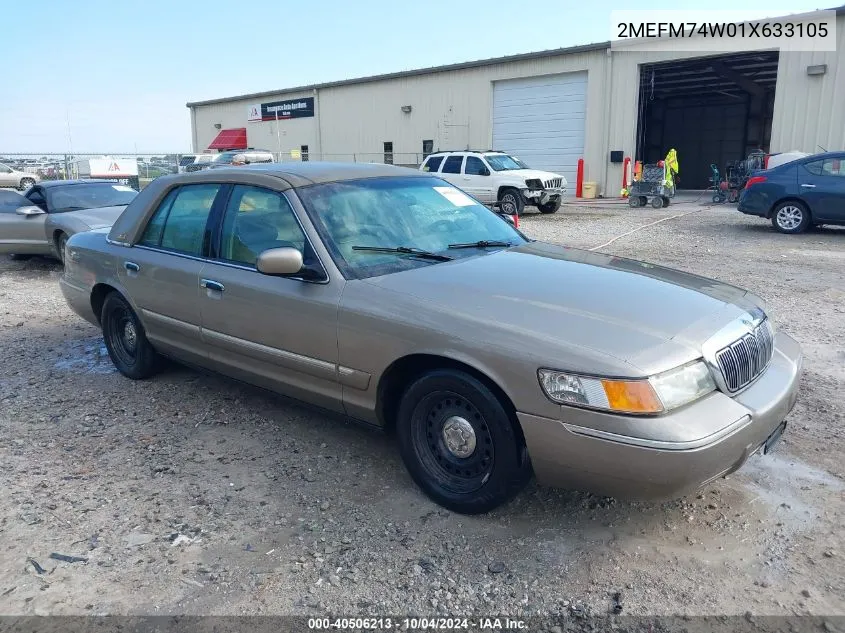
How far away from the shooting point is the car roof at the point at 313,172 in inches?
159

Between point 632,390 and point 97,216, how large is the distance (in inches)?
381

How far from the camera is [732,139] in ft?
107

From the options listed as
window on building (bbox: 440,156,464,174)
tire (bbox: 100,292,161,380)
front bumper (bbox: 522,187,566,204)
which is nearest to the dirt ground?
tire (bbox: 100,292,161,380)

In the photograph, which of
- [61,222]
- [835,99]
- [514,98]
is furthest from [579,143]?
[61,222]

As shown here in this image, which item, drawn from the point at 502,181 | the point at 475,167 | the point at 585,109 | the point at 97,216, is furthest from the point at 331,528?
the point at 585,109

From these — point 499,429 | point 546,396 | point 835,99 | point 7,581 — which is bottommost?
point 7,581

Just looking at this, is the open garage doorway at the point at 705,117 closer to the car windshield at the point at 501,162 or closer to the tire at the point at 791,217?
the car windshield at the point at 501,162

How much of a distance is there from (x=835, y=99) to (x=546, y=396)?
21401 mm

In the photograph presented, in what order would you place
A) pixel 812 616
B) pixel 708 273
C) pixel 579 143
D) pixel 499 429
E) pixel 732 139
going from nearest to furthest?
pixel 812 616 < pixel 499 429 < pixel 708 273 < pixel 579 143 < pixel 732 139

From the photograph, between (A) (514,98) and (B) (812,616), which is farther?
(A) (514,98)

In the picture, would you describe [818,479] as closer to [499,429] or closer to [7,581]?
[499,429]

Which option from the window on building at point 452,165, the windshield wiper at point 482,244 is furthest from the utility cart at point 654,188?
the windshield wiper at point 482,244

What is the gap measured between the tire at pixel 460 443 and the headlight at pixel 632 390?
1.00 ft

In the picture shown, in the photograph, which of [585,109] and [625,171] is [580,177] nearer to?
[625,171]
